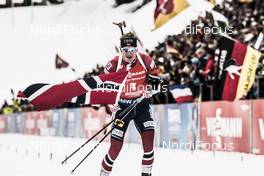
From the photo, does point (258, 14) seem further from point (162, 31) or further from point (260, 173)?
point (162, 31)

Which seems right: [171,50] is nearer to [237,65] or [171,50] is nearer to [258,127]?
[237,65]

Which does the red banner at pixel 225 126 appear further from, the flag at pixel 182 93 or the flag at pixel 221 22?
the flag at pixel 221 22

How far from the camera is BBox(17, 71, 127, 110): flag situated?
8867 mm

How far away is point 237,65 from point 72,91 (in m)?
6.32

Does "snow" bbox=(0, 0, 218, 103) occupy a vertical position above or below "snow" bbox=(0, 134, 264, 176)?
above

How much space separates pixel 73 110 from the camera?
26.7m

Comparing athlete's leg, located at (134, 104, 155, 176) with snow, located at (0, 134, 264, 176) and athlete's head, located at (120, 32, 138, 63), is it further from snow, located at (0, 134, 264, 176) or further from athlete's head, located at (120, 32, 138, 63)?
snow, located at (0, 134, 264, 176)

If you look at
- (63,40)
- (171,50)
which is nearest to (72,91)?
(171,50)

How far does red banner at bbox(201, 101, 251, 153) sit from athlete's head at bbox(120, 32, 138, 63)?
23.8 ft

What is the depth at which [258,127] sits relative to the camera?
1481cm

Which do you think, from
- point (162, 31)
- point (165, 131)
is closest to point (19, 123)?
point (162, 31)

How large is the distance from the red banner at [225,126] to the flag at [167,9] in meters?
2.90

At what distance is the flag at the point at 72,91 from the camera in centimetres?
887

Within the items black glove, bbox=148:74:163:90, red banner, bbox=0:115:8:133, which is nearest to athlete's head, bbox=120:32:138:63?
black glove, bbox=148:74:163:90
